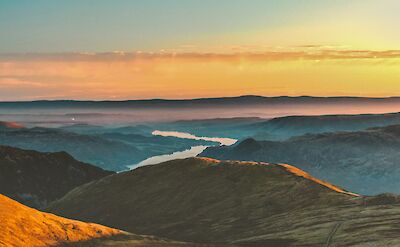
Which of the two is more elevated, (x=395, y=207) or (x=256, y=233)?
(x=395, y=207)

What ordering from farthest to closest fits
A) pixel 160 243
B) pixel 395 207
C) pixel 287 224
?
1. pixel 287 224
2. pixel 395 207
3. pixel 160 243

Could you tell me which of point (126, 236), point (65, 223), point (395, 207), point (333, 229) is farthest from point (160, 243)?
point (395, 207)

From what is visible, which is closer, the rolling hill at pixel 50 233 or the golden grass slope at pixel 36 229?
the golden grass slope at pixel 36 229

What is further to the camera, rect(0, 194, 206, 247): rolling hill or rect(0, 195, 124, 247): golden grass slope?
rect(0, 194, 206, 247): rolling hill

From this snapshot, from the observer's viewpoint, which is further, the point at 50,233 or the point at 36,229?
the point at 50,233

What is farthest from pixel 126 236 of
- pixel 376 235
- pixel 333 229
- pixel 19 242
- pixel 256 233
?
pixel 376 235

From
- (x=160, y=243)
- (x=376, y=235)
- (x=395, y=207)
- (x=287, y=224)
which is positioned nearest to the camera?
(x=376, y=235)

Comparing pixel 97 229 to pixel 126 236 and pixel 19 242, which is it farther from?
pixel 19 242

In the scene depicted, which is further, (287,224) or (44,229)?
(287,224)

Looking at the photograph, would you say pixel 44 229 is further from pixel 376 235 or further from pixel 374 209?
pixel 374 209

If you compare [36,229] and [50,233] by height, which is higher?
[36,229]
